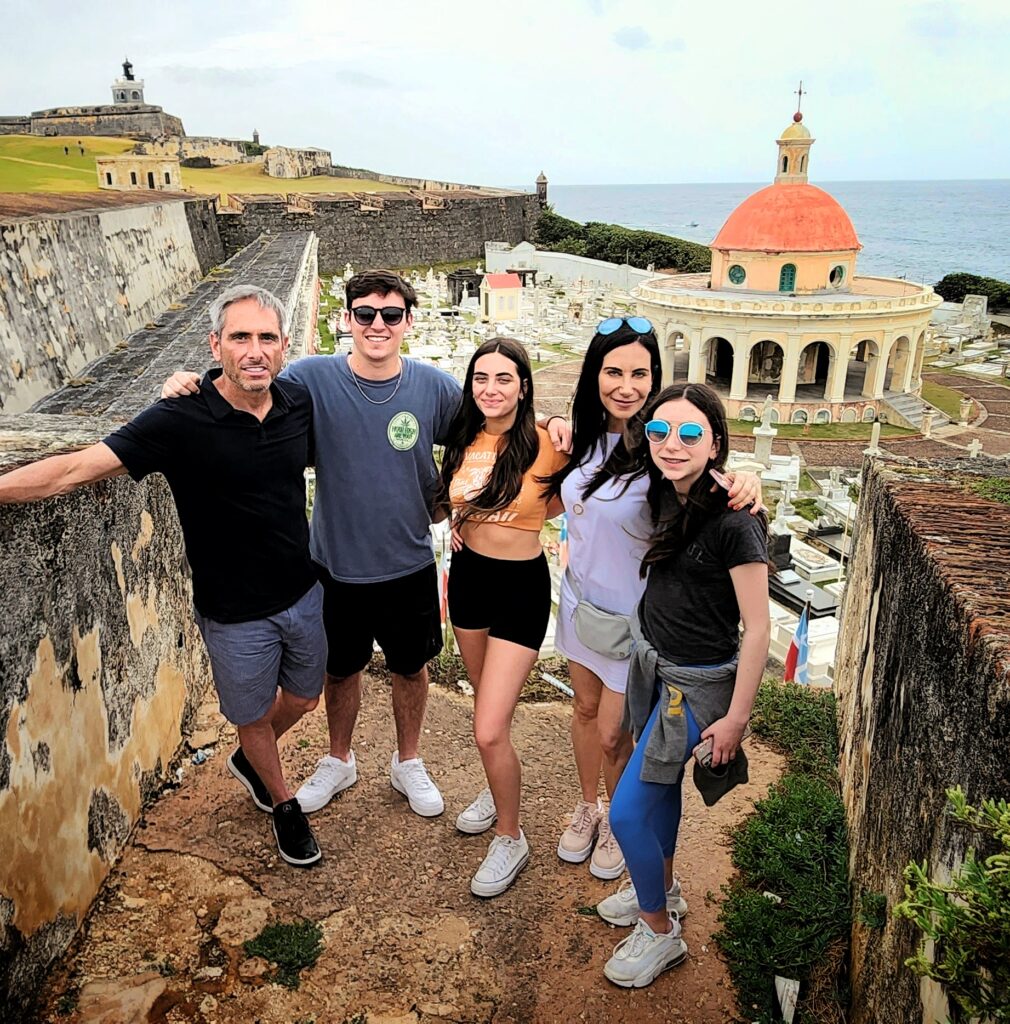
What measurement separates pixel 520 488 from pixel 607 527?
0.35 metres

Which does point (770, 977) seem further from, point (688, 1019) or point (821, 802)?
point (821, 802)

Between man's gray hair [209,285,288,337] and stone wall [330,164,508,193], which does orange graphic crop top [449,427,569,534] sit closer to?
man's gray hair [209,285,288,337]

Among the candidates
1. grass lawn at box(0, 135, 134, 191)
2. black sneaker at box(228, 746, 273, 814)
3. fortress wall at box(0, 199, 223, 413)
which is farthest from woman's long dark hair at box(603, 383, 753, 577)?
grass lawn at box(0, 135, 134, 191)

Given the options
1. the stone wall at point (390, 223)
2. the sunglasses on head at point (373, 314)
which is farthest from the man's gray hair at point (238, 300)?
the stone wall at point (390, 223)

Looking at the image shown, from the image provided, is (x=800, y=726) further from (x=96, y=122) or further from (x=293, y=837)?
(x=96, y=122)

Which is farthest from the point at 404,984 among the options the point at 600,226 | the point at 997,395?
the point at 600,226

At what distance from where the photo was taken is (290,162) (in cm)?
4991

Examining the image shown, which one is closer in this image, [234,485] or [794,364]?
[234,485]

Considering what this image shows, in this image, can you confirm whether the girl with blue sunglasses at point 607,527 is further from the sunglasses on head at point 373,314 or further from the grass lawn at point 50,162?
the grass lawn at point 50,162

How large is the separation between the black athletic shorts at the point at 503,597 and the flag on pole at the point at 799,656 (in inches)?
216

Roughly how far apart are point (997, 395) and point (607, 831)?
26287mm

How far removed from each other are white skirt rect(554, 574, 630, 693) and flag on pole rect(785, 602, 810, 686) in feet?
17.6

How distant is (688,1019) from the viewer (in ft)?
8.26

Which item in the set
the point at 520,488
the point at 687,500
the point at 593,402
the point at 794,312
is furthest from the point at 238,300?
the point at 794,312
